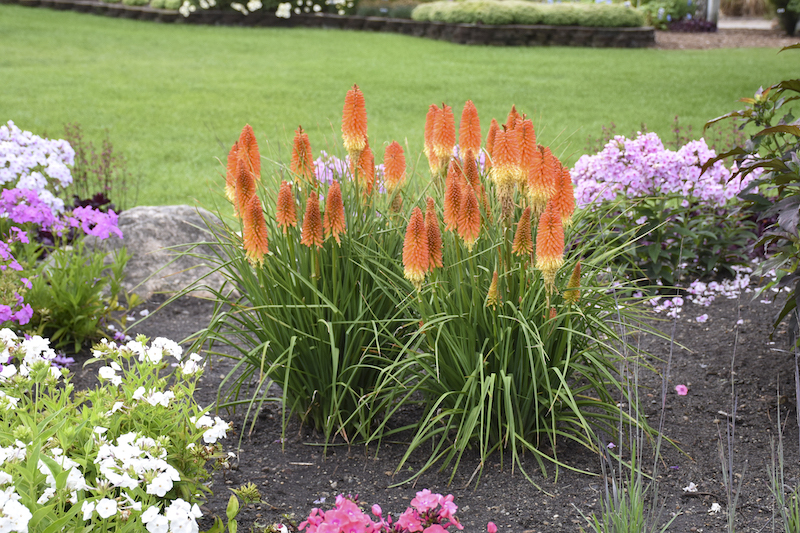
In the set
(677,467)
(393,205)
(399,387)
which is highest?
(393,205)

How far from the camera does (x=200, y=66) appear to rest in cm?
1509

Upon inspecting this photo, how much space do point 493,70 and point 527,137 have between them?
12.2 meters

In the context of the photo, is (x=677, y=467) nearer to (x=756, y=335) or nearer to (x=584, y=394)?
(x=584, y=394)

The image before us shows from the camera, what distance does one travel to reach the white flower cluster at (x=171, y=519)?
2.09 metres

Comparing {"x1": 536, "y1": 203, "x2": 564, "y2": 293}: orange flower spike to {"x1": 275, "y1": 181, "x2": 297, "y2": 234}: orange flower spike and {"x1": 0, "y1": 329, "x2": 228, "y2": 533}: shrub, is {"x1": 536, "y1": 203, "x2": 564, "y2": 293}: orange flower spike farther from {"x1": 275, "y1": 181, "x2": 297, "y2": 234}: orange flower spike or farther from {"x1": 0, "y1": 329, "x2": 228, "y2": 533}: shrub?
{"x1": 0, "y1": 329, "x2": 228, "y2": 533}: shrub

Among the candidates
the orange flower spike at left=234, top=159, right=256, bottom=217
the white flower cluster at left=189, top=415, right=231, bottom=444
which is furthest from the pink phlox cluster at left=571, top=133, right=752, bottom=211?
the white flower cluster at left=189, top=415, right=231, bottom=444

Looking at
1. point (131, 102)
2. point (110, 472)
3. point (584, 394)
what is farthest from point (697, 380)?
point (131, 102)

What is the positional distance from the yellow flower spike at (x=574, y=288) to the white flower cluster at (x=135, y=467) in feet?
4.96

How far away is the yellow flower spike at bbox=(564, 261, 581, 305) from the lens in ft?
9.20

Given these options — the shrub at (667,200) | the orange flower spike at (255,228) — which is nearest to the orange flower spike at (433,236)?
the orange flower spike at (255,228)

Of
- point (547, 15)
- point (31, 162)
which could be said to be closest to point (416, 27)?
point (547, 15)

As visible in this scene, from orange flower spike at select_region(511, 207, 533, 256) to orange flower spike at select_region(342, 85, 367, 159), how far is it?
2.73 feet

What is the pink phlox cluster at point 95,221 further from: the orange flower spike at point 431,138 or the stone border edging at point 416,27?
the stone border edging at point 416,27

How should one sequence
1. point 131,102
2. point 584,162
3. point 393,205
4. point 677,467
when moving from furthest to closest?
point 131,102, point 584,162, point 393,205, point 677,467
